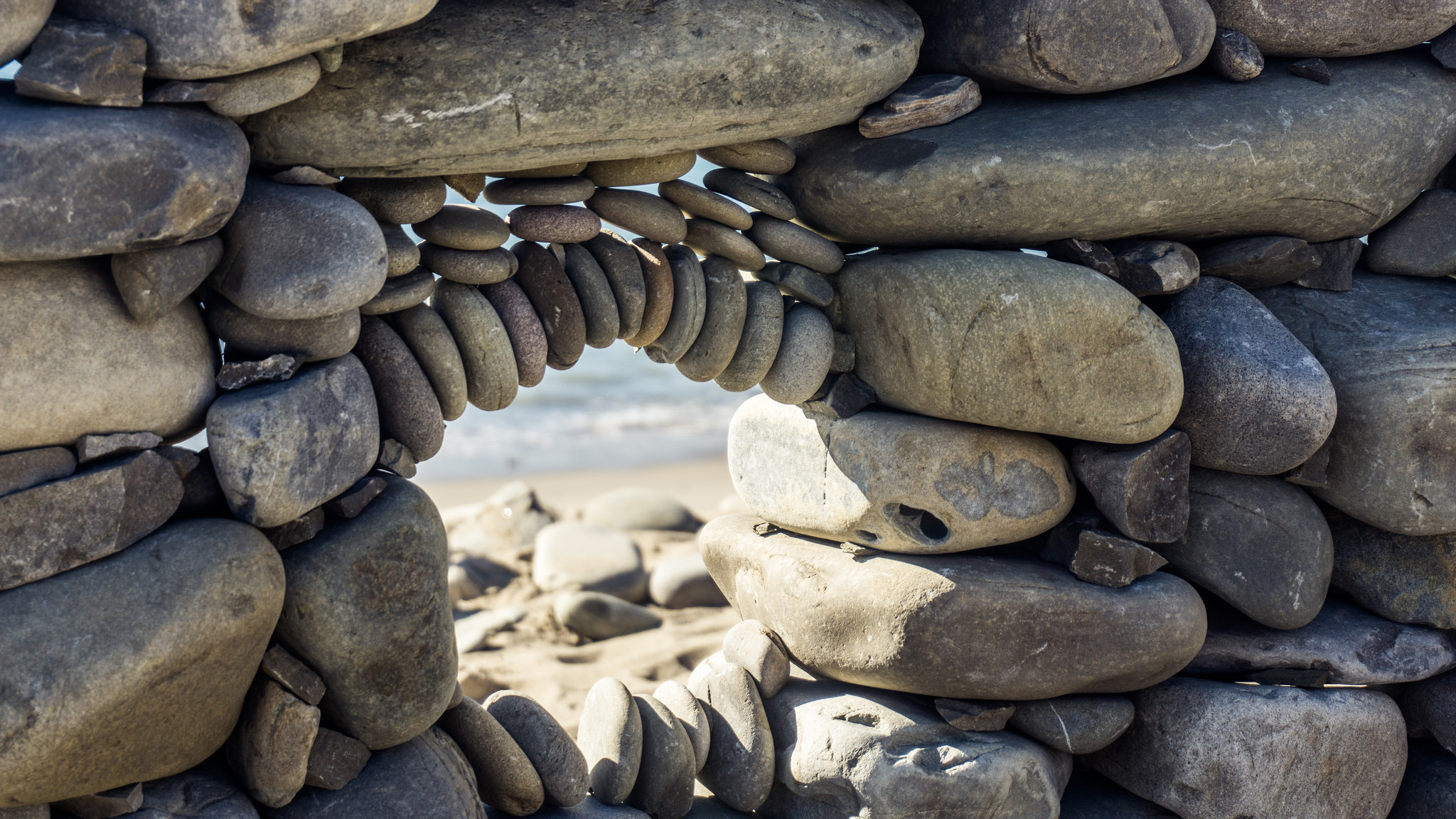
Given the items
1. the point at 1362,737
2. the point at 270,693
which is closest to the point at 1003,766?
the point at 1362,737

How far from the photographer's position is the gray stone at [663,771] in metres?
2.83

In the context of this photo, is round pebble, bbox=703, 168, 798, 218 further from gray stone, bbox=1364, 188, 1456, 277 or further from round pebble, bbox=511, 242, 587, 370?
gray stone, bbox=1364, 188, 1456, 277

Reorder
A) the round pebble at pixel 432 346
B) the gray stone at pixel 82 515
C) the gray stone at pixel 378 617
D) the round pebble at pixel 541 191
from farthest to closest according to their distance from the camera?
the round pebble at pixel 541 191 → the round pebble at pixel 432 346 → the gray stone at pixel 378 617 → the gray stone at pixel 82 515

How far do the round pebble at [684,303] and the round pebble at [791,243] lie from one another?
20cm

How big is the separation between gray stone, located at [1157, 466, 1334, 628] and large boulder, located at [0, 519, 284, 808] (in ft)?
7.67

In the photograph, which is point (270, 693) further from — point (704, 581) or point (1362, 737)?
point (704, 581)

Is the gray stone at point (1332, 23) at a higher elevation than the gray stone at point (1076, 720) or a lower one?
Result: higher

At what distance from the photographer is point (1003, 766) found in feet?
9.06

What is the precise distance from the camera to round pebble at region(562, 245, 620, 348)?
259 centimetres

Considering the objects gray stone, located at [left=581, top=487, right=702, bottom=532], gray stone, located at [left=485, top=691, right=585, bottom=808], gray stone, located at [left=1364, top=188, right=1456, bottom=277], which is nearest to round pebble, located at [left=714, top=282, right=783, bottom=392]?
gray stone, located at [left=485, top=691, right=585, bottom=808]

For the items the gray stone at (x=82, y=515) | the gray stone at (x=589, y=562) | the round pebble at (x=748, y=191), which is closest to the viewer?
the gray stone at (x=82, y=515)

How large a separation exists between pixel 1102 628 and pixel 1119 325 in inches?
31.1

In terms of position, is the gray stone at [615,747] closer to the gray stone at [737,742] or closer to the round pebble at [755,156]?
the gray stone at [737,742]

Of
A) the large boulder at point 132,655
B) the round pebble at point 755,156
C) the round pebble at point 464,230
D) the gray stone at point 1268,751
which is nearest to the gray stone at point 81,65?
the round pebble at point 464,230
